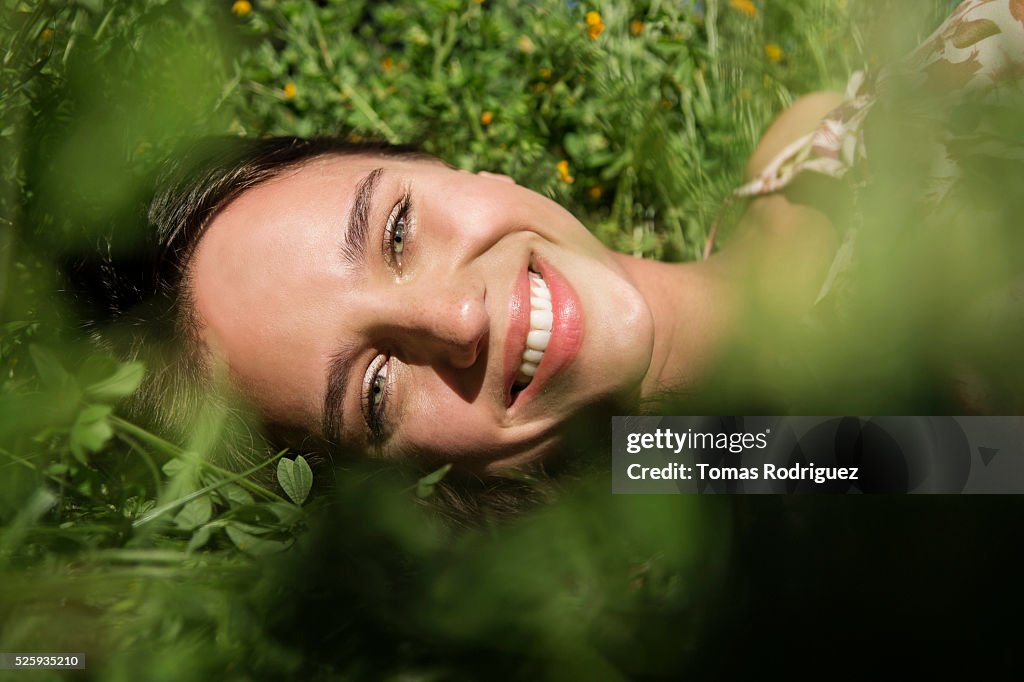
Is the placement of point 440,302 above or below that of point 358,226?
below

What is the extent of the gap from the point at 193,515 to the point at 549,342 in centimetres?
66

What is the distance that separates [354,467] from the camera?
4.42ft

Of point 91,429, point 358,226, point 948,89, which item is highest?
point 948,89

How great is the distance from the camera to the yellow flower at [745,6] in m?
2.20

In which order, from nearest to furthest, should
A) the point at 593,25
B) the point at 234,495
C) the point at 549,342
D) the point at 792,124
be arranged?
the point at 234,495 → the point at 549,342 → the point at 792,124 → the point at 593,25

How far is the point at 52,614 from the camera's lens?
84 centimetres

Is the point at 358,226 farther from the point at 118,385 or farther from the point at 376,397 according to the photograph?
the point at 118,385

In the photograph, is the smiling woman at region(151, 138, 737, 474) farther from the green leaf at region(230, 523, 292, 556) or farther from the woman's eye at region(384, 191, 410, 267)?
the green leaf at region(230, 523, 292, 556)

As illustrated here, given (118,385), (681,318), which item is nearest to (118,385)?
(118,385)

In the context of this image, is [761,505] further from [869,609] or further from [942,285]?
[942,285]

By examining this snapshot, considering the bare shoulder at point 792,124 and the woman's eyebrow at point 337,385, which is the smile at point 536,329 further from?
the bare shoulder at point 792,124

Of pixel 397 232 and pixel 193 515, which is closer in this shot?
pixel 193 515

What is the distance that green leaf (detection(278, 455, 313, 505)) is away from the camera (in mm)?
1034

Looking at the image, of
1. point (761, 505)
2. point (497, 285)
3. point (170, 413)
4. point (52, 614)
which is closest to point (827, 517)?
point (761, 505)
